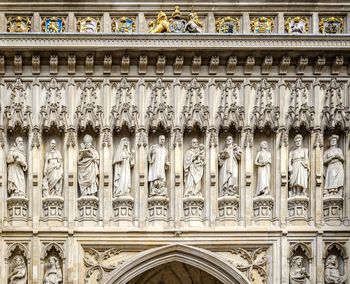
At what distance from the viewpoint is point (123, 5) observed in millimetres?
20234

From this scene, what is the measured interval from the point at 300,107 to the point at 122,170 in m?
2.95

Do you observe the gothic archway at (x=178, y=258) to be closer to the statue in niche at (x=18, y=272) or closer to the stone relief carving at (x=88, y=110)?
the statue in niche at (x=18, y=272)

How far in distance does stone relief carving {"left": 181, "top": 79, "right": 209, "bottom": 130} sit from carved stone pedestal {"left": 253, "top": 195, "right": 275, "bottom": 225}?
142cm

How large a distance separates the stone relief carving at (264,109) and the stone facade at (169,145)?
0.07 feet

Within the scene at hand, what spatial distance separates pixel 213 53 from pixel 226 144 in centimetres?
143

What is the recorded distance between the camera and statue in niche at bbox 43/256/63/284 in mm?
19609

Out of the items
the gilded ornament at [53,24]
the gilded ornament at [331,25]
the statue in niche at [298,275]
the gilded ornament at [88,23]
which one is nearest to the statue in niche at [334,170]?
the statue in niche at [298,275]

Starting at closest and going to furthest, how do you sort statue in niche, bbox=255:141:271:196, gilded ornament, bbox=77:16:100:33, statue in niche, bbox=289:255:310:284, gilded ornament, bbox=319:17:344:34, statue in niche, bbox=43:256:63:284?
statue in niche, bbox=43:256:63:284 → statue in niche, bbox=289:255:310:284 → statue in niche, bbox=255:141:271:196 → gilded ornament, bbox=77:16:100:33 → gilded ornament, bbox=319:17:344:34

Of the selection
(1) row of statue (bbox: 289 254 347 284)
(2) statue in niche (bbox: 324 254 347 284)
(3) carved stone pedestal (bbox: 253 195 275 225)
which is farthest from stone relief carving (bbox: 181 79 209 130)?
(2) statue in niche (bbox: 324 254 347 284)

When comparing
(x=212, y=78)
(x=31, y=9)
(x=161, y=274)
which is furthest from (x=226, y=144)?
(x=31, y=9)

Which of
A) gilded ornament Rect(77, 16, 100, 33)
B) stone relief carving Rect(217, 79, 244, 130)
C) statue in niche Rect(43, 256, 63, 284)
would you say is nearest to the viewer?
statue in niche Rect(43, 256, 63, 284)

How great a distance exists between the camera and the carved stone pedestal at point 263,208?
19.8 meters

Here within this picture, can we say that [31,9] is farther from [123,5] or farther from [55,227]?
[55,227]

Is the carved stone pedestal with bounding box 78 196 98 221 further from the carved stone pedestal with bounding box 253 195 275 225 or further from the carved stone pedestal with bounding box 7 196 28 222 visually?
the carved stone pedestal with bounding box 253 195 275 225
